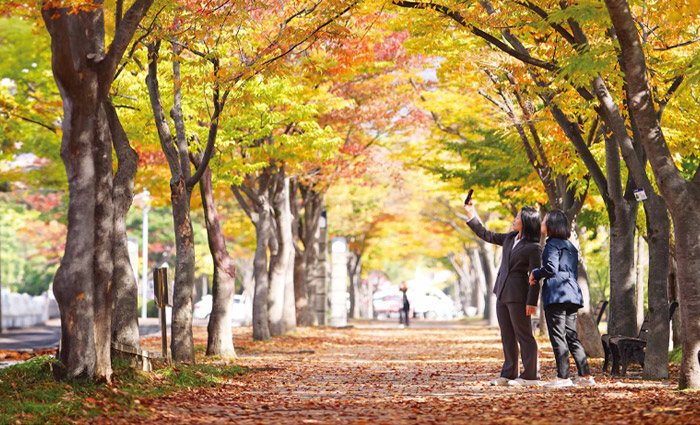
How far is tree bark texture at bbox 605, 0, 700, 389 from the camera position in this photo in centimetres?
950

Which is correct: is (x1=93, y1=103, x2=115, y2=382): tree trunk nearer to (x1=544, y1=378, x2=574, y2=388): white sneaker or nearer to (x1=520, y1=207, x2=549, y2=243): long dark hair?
(x1=520, y1=207, x2=549, y2=243): long dark hair

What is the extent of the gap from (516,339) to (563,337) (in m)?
0.71

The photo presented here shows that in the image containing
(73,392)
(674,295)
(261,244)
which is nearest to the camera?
(73,392)

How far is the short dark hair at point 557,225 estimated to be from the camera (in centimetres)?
1032

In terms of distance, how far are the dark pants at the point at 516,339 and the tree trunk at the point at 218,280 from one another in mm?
6274

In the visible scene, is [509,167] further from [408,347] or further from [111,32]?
[111,32]

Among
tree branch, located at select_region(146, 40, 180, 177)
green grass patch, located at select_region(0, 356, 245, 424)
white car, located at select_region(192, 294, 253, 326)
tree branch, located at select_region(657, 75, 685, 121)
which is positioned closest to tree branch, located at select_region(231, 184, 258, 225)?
tree branch, located at select_region(146, 40, 180, 177)

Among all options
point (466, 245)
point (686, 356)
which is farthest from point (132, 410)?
point (466, 245)

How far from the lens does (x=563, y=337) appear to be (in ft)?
33.7

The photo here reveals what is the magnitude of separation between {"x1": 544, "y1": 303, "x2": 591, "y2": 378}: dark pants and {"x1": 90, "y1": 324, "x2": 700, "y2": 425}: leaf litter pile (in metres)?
0.35

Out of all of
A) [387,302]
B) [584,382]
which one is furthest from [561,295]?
[387,302]

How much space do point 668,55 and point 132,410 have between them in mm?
9784

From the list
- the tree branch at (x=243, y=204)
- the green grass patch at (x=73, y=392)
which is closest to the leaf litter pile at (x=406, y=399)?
the green grass patch at (x=73, y=392)

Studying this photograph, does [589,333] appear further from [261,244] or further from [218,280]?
[261,244]
